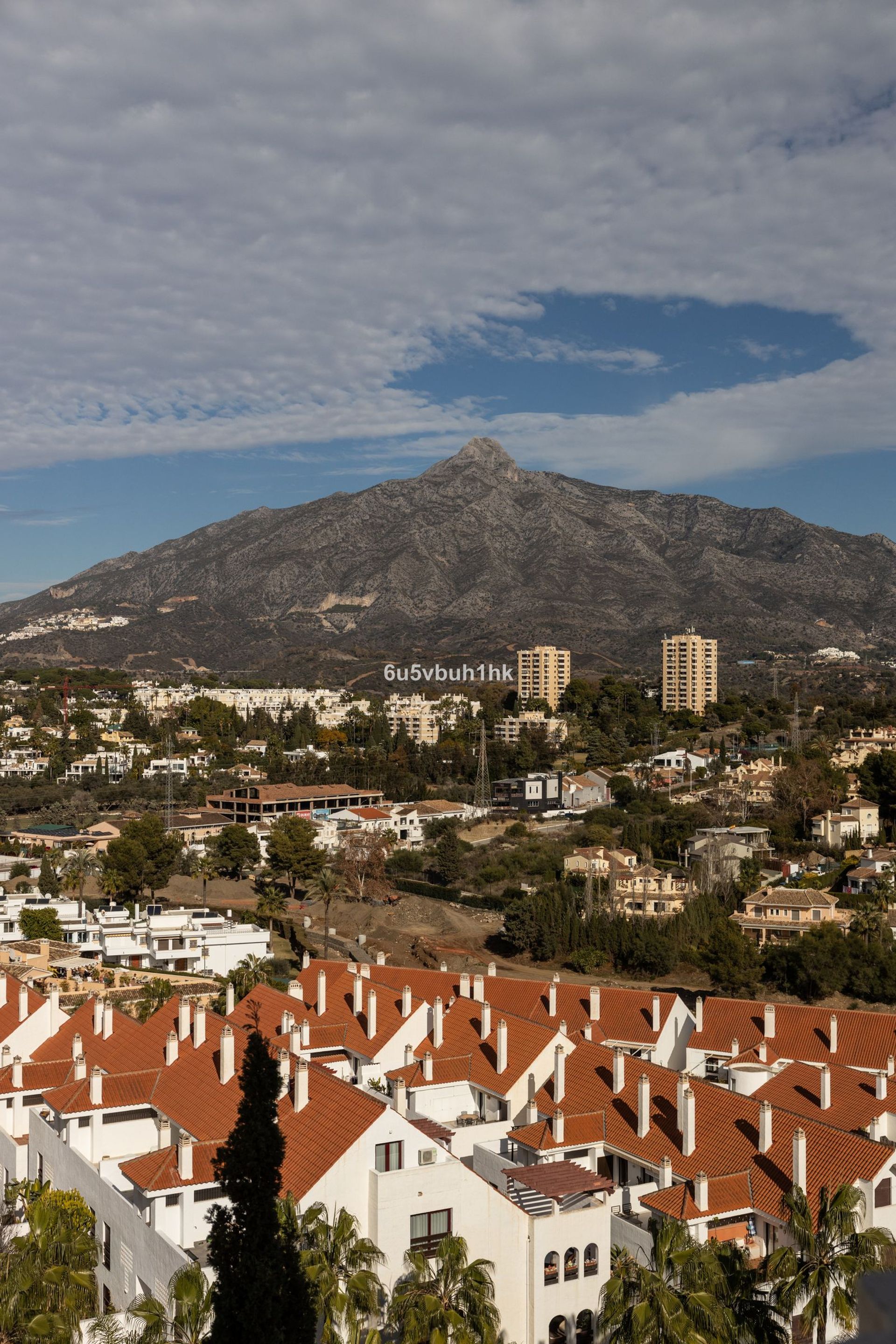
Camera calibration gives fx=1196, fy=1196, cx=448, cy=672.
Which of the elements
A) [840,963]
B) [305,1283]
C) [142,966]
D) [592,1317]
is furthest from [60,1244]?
[840,963]

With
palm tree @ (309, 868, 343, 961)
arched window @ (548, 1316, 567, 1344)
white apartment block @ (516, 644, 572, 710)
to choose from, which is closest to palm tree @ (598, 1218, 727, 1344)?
arched window @ (548, 1316, 567, 1344)

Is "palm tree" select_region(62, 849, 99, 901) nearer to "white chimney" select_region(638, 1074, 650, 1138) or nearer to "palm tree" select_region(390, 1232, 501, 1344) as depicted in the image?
"white chimney" select_region(638, 1074, 650, 1138)

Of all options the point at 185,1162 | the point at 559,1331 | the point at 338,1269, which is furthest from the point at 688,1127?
the point at 185,1162

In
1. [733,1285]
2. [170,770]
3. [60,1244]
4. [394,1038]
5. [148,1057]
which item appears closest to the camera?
[733,1285]

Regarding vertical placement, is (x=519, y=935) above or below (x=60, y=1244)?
below

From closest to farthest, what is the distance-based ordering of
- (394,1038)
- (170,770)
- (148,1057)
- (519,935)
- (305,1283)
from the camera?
(305,1283)
(148,1057)
(394,1038)
(519,935)
(170,770)

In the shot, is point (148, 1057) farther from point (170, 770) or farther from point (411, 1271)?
point (170, 770)
